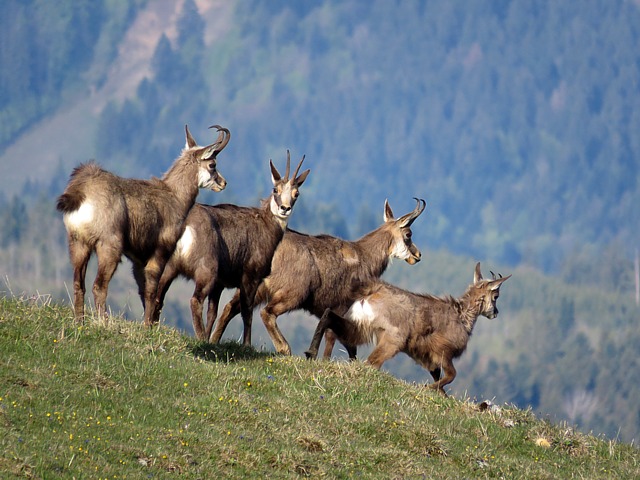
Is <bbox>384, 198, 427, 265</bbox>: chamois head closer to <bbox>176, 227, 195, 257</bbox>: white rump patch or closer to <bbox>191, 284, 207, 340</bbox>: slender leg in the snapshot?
<bbox>191, 284, 207, 340</bbox>: slender leg

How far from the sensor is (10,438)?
35.1 ft

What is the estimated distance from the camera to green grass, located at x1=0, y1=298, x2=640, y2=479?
11109 mm

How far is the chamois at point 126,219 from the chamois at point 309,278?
5.44ft

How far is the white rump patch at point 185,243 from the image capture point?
1720 cm

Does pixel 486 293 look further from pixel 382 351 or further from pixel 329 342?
pixel 382 351

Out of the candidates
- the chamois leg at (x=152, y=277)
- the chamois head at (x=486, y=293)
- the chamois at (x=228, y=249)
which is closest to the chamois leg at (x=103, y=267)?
the chamois leg at (x=152, y=277)

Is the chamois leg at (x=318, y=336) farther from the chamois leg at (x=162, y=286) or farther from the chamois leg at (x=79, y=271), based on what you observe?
the chamois leg at (x=79, y=271)

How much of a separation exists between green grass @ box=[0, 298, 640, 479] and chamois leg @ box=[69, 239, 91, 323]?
20cm

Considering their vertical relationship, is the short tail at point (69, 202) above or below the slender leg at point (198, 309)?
above

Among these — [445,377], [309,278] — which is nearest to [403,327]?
[445,377]

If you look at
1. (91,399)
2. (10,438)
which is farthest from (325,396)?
(10,438)

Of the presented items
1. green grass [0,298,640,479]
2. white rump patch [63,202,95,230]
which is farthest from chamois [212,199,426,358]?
white rump patch [63,202,95,230]

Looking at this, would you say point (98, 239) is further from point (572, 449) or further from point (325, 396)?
point (572, 449)

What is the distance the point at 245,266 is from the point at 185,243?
4.60 ft
